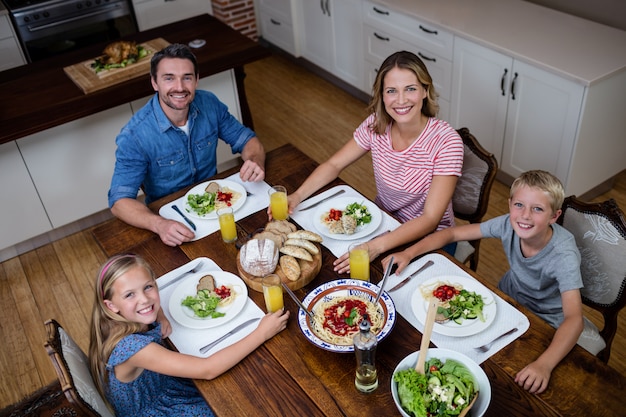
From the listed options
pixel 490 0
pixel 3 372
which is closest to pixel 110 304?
pixel 3 372

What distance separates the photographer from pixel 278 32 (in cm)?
511

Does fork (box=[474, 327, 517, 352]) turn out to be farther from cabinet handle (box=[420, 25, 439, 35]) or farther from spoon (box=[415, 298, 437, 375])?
cabinet handle (box=[420, 25, 439, 35])

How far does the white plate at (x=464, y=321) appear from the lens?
1.60 metres

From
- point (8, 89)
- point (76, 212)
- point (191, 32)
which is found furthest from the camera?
point (191, 32)

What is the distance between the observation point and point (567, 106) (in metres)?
2.91

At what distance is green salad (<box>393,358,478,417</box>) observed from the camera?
133 centimetres

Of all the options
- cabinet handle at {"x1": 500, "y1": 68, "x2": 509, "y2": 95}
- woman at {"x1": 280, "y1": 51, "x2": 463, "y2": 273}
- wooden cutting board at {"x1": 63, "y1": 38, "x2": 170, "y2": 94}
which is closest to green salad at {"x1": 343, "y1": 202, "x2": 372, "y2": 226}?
woman at {"x1": 280, "y1": 51, "x2": 463, "y2": 273}

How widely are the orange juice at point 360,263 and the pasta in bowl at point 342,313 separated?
6 cm

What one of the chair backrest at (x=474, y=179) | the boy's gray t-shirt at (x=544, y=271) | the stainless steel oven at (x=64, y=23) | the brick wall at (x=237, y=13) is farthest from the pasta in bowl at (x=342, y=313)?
the brick wall at (x=237, y=13)

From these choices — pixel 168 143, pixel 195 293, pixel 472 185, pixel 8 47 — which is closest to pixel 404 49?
pixel 472 185

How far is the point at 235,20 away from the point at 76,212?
2.53 m

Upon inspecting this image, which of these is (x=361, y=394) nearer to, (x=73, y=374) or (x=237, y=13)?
(x=73, y=374)

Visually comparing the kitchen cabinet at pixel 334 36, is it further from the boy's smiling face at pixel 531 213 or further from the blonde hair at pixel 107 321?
the blonde hair at pixel 107 321

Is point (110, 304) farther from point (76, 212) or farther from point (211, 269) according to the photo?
point (76, 212)
